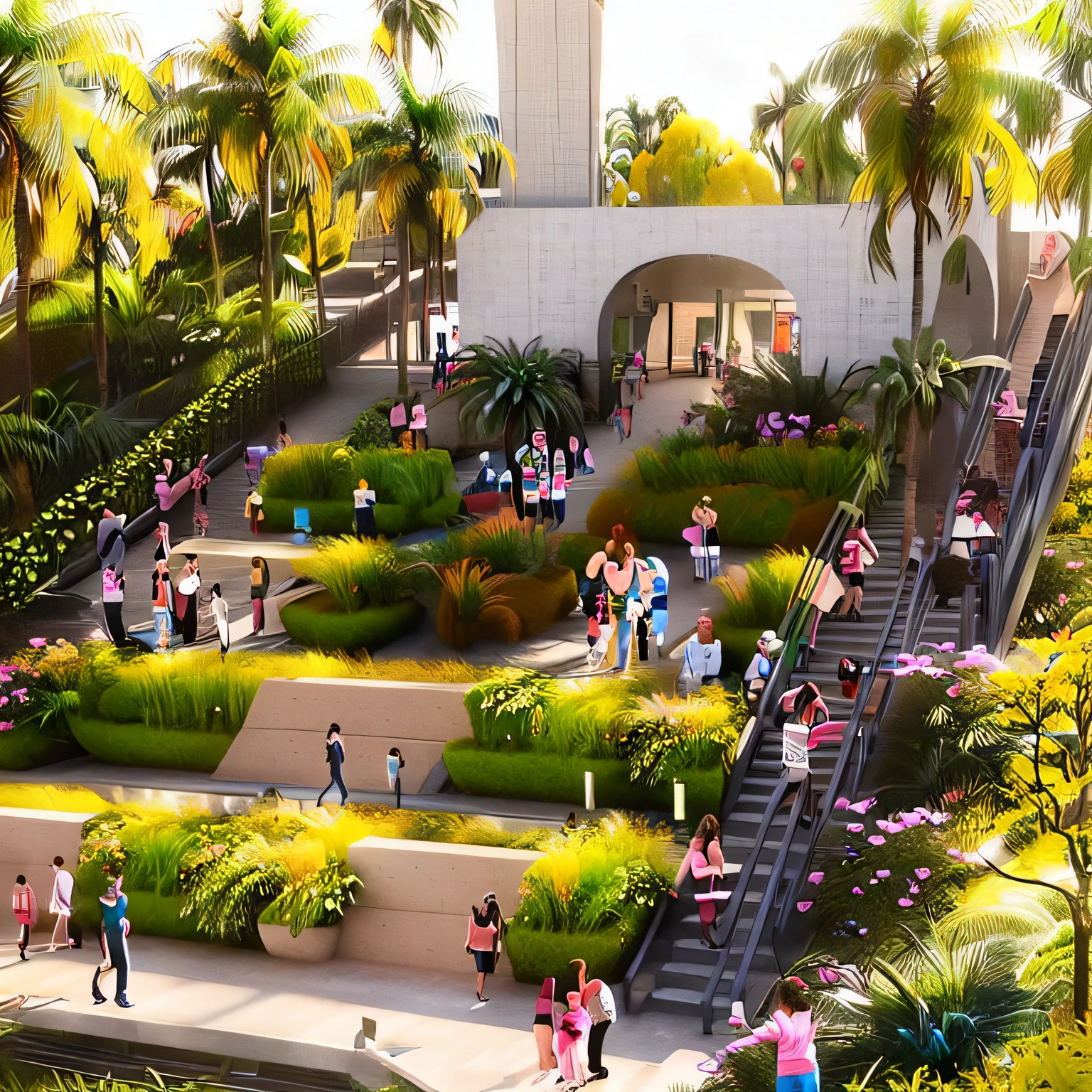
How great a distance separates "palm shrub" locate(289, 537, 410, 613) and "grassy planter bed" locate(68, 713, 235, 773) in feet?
8.62

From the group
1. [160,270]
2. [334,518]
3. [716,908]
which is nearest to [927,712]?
[716,908]

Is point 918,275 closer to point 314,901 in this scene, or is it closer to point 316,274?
point 314,901

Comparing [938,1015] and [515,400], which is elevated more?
[515,400]

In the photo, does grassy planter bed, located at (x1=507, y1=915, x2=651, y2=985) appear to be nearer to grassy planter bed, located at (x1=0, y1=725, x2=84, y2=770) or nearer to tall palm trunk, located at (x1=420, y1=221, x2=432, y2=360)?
grassy planter bed, located at (x1=0, y1=725, x2=84, y2=770)

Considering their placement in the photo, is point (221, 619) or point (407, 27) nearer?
point (221, 619)

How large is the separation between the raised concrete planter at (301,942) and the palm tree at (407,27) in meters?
20.8

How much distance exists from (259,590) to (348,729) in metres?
3.17

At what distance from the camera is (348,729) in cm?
1761

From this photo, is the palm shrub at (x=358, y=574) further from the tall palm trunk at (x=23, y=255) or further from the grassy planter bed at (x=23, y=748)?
the tall palm trunk at (x=23, y=255)

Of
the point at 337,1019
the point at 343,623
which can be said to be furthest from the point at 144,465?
the point at 337,1019

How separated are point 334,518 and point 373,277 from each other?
49.6ft

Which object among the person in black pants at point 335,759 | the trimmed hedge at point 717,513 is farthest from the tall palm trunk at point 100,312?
the person in black pants at point 335,759

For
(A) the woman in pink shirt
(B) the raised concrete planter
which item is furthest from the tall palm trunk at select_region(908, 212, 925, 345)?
(A) the woman in pink shirt

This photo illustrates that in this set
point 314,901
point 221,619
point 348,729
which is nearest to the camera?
point 314,901
